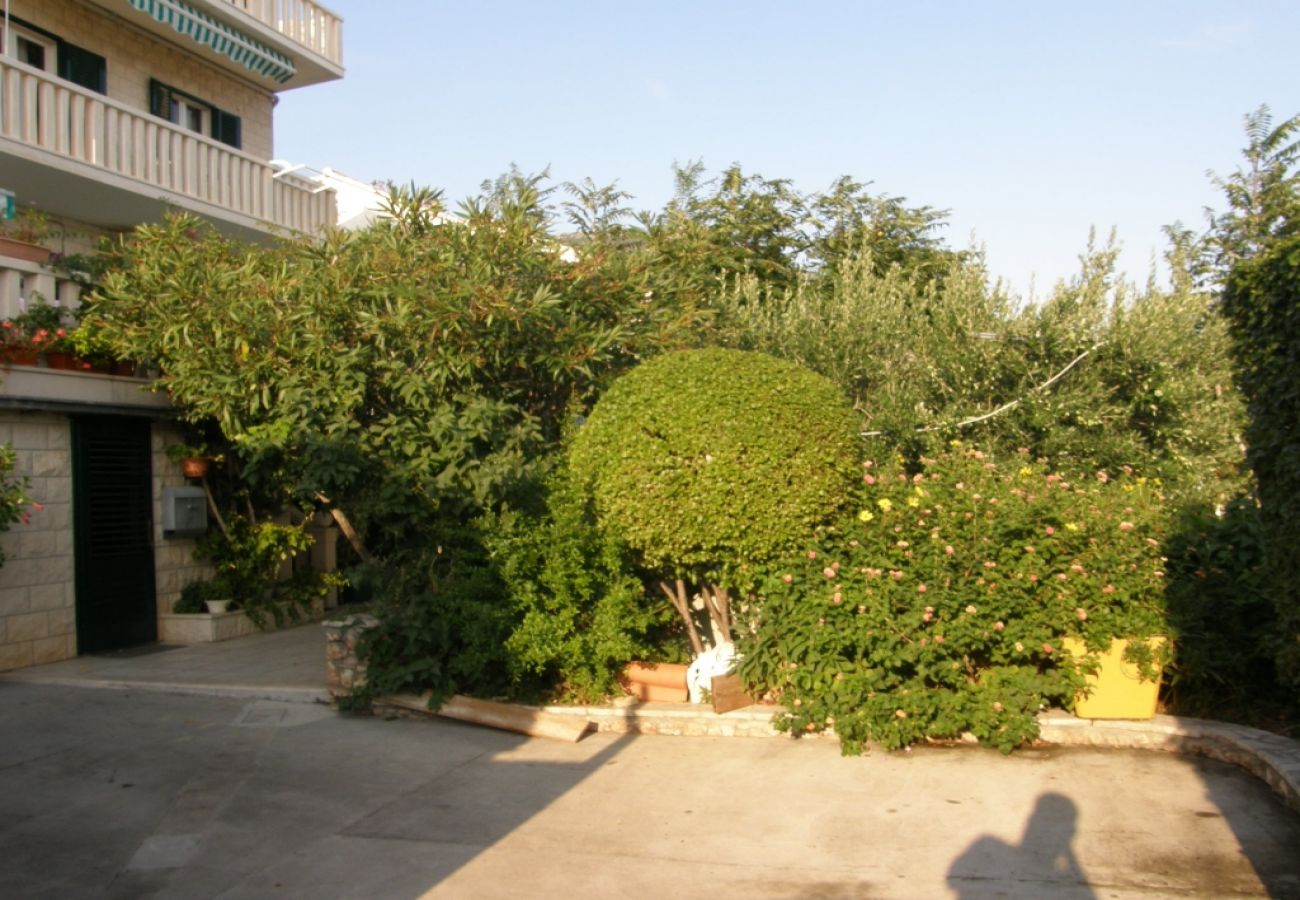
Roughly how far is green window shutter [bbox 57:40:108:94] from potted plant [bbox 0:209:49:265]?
2.88 meters

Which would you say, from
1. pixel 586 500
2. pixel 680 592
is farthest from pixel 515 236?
pixel 680 592

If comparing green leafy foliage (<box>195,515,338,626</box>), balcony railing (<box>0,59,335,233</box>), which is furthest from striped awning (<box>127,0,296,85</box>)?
green leafy foliage (<box>195,515,338,626</box>)

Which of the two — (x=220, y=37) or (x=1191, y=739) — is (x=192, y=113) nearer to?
(x=220, y=37)

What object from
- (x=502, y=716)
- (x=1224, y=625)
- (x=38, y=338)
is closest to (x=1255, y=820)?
(x=1224, y=625)

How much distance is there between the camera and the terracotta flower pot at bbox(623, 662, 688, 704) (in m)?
9.09

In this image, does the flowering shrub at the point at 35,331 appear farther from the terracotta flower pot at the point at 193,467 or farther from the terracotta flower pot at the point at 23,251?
the terracotta flower pot at the point at 193,467

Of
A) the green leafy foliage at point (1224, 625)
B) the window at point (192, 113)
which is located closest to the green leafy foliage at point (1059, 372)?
the green leafy foliage at point (1224, 625)

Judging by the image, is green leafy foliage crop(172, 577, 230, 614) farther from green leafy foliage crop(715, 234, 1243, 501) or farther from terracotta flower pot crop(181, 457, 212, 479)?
green leafy foliage crop(715, 234, 1243, 501)

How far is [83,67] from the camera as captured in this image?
14.3 meters

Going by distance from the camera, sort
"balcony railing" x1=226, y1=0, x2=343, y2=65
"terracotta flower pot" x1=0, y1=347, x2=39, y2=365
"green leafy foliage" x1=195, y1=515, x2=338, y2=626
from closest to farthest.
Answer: "terracotta flower pot" x1=0, y1=347, x2=39, y2=365
"green leafy foliage" x1=195, y1=515, x2=338, y2=626
"balcony railing" x1=226, y1=0, x2=343, y2=65

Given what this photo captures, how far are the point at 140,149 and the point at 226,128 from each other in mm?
3457

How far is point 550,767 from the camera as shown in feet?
25.3

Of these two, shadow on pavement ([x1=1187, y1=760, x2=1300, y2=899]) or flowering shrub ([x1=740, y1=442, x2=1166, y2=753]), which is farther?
flowering shrub ([x1=740, y1=442, x2=1166, y2=753])

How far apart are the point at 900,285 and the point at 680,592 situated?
4.99m
